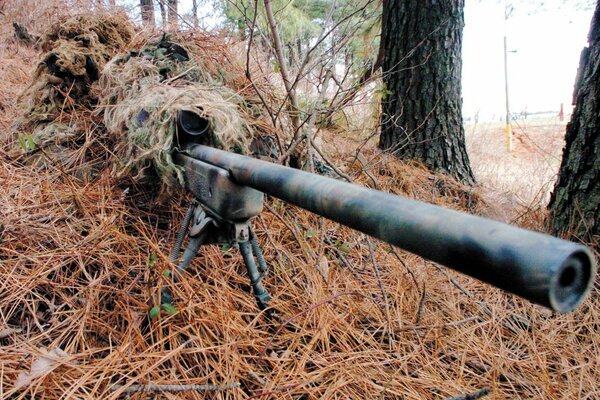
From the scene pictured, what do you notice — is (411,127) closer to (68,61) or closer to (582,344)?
(582,344)

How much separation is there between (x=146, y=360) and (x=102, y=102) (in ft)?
3.57

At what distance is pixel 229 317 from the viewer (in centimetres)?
109

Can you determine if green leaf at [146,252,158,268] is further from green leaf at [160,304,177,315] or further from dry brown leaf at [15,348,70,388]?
dry brown leaf at [15,348,70,388]

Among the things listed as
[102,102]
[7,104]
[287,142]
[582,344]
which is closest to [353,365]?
[582,344]

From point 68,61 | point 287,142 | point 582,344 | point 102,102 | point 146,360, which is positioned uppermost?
point 68,61

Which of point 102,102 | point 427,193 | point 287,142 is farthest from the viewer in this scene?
point 427,193

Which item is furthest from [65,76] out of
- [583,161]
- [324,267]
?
[583,161]

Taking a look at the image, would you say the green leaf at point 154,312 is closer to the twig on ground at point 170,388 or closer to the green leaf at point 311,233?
the twig on ground at point 170,388

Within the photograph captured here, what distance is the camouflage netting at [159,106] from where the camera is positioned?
3.83 feet

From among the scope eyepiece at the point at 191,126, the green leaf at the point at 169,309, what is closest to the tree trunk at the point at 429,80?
the scope eyepiece at the point at 191,126

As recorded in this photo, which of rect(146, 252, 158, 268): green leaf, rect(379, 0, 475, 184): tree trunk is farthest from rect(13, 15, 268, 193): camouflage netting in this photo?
rect(379, 0, 475, 184): tree trunk

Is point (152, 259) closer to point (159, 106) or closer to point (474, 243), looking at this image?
point (159, 106)

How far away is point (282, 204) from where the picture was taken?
5.14 feet

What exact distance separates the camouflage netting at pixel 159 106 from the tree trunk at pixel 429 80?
1.35 m
